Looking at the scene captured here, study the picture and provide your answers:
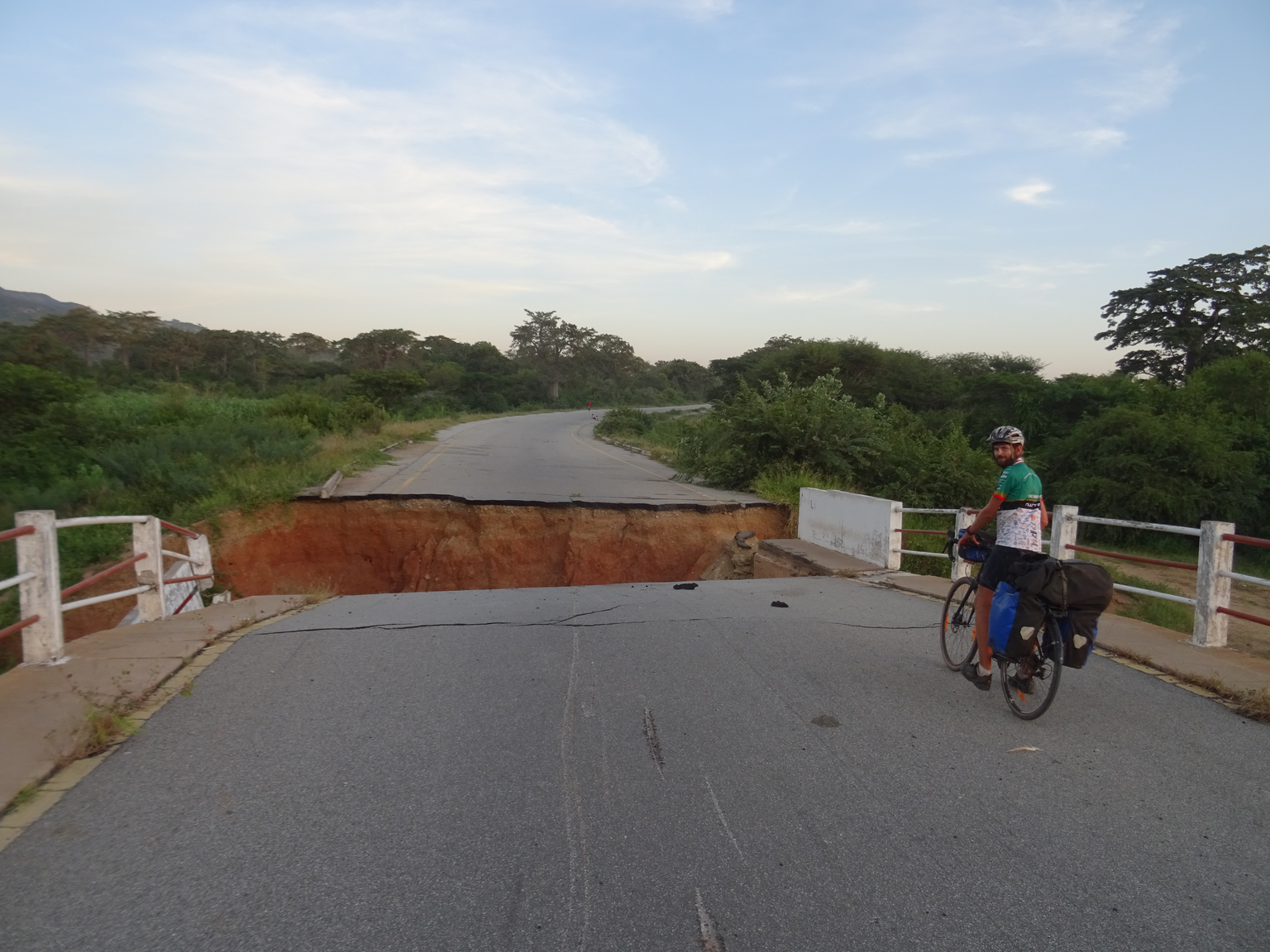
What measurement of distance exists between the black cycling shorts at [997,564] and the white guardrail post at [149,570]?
7.17 metres

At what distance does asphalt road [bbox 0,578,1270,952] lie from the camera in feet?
10.2

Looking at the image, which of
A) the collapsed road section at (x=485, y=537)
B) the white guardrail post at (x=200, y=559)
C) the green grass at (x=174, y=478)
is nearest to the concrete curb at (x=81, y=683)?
the white guardrail post at (x=200, y=559)

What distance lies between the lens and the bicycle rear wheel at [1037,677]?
17.1 feet

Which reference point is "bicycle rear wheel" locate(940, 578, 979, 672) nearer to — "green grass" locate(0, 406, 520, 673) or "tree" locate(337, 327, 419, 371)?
"green grass" locate(0, 406, 520, 673)

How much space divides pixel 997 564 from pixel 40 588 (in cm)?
642

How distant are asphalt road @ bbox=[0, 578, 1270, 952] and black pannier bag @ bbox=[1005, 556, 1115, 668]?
520 millimetres

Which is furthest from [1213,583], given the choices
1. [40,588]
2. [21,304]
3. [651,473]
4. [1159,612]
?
[21,304]

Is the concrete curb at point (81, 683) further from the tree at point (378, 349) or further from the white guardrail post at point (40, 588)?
the tree at point (378, 349)

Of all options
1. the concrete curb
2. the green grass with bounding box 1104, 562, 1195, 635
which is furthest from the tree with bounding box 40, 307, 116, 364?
the green grass with bounding box 1104, 562, 1195, 635

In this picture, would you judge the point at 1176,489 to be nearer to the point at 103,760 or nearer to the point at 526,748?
the point at 526,748

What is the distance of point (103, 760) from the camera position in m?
4.59

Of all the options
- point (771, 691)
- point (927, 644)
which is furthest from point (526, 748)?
point (927, 644)

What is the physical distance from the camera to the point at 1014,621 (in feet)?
17.4

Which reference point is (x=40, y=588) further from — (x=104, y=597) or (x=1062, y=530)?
(x=1062, y=530)
